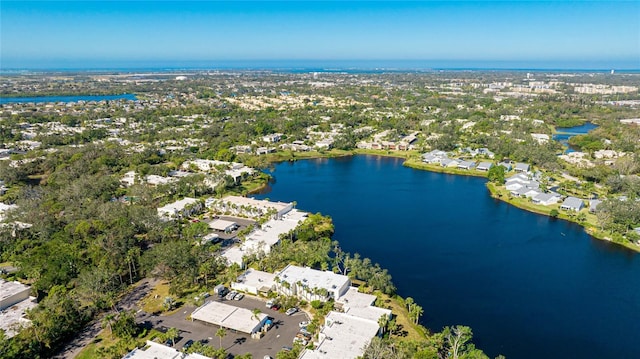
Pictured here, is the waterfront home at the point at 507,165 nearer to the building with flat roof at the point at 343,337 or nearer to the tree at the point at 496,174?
the tree at the point at 496,174

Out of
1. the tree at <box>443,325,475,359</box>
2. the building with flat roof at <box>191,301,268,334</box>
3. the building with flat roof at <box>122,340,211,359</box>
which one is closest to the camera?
the building with flat roof at <box>122,340,211,359</box>

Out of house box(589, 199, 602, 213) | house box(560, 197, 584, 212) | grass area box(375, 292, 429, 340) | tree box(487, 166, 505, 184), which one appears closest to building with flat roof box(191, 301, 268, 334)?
grass area box(375, 292, 429, 340)

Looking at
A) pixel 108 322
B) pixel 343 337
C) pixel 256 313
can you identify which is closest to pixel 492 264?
pixel 343 337

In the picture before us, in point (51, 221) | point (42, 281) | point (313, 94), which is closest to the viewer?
point (42, 281)

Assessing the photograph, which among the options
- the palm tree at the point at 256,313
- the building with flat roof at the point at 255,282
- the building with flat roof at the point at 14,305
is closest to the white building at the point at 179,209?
the building with flat roof at the point at 14,305

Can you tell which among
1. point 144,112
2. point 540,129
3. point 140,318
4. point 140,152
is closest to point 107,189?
point 140,152

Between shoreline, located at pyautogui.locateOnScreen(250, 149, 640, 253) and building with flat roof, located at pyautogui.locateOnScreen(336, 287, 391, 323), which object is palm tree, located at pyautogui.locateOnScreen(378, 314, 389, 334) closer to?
building with flat roof, located at pyautogui.locateOnScreen(336, 287, 391, 323)

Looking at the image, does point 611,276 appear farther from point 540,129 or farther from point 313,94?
point 313,94

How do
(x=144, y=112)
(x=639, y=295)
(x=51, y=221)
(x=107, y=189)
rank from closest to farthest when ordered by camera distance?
(x=639, y=295) < (x=51, y=221) < (x=107, y=189) < (x=144, y=112)
